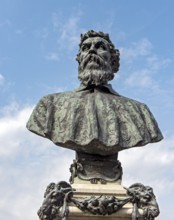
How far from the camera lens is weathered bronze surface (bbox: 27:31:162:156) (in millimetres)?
8133

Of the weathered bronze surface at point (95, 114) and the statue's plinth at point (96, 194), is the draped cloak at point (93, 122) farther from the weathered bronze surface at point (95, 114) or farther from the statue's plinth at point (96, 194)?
the statue's plinth at point (96, 194)

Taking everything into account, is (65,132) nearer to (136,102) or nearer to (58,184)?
(58,184)

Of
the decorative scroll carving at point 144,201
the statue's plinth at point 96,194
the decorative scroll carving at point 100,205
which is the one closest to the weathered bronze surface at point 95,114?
the statue's plinth at point 96,194

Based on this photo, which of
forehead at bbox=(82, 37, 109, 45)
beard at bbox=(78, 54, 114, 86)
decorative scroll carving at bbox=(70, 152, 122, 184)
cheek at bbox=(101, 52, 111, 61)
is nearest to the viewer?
decorative scroll carving at bbox=(70, 152, 122, 184)

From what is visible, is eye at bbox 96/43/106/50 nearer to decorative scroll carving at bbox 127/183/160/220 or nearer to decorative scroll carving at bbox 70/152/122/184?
decorative scroll carving at bbox 70/152/122/184

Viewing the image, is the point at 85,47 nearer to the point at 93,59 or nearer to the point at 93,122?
the point at 93,59

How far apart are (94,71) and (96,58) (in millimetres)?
236

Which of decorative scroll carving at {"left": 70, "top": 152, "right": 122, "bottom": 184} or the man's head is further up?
the man's head

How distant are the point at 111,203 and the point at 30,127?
1846mm

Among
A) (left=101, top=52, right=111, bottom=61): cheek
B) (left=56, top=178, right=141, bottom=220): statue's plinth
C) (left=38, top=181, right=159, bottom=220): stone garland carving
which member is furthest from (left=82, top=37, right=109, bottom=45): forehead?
(left=38, top=181, right=159, bottom=220): stone garland carving

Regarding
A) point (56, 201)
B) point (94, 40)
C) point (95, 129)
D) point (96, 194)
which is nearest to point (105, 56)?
point (94, 40)

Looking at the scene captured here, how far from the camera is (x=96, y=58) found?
8.92 meters

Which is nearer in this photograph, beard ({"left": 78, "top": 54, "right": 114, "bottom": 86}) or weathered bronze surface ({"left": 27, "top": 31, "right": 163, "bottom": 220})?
weathered bronze surface ({"left": 27, "top": 31, "right": 163, "bottom": 220})

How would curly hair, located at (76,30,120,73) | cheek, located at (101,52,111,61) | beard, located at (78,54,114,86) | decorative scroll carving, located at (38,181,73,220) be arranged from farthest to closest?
curly hair, located at (76,30,120,73) < cheek, located at (101,52,111,61) < beard, located at (78,54,114,86) < decorative scroll carving, located at (38,181,73,220)
